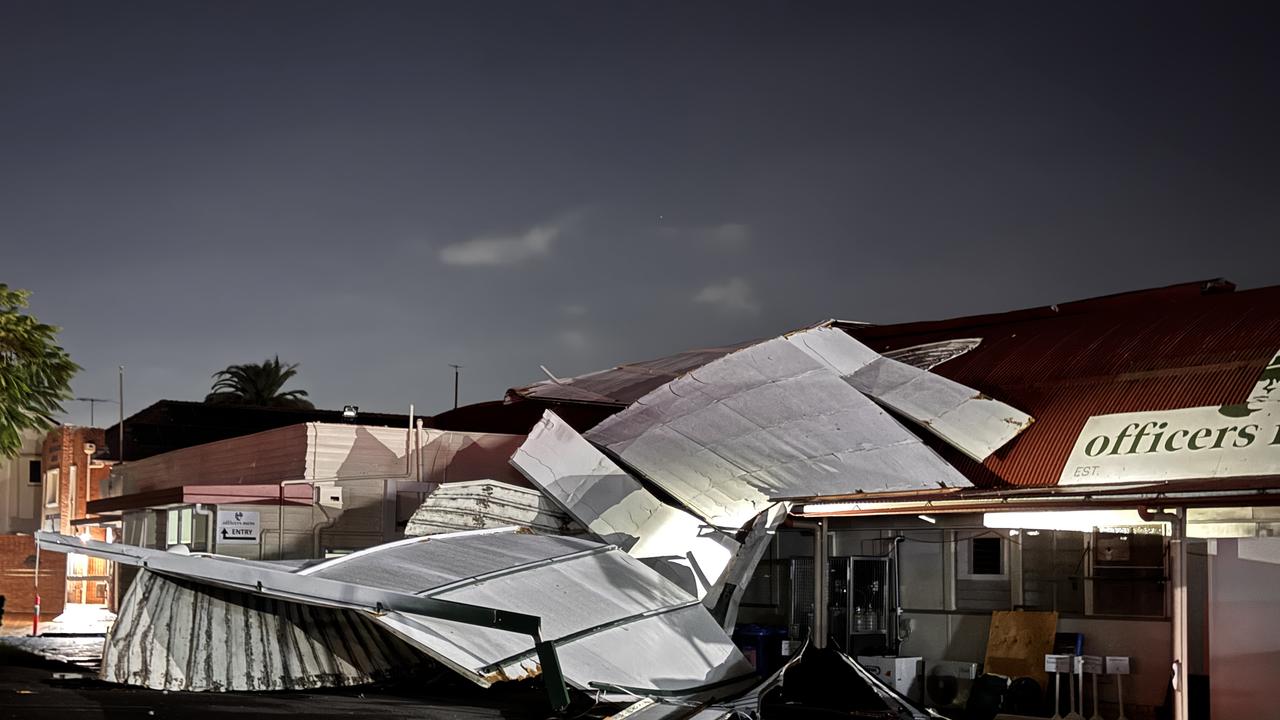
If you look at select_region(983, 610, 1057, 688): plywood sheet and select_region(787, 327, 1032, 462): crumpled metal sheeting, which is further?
select_region(787, 327, 1032, 462): crumpled metal sheeting

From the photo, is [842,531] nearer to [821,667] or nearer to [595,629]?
[821,667]

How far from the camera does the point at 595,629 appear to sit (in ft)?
51.0

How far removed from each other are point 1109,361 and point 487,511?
9207 mm

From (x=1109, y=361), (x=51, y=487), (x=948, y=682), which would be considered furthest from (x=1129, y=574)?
(x=51, y=487)

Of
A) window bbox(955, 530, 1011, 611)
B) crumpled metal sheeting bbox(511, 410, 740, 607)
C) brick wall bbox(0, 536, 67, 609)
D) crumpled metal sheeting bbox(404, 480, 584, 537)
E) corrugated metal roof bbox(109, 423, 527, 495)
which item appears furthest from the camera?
brick wall bbox(0, 536, 67, 609)

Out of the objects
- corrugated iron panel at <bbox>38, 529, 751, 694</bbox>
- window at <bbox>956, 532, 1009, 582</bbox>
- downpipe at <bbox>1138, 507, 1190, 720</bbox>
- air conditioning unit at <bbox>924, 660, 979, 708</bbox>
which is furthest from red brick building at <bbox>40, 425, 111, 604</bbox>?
downpipe at <bbox>1138, 507, 1190, 720</bbox>

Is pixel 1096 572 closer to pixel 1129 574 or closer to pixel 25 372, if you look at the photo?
pixel 1129 574

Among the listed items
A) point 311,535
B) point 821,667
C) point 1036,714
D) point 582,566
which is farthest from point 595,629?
point 311,535

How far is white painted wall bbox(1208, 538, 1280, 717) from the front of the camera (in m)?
15.1

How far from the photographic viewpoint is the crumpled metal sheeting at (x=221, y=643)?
15852 mm

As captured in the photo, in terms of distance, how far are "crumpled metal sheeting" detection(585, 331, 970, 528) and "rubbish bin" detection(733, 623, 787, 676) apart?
6.57 feet

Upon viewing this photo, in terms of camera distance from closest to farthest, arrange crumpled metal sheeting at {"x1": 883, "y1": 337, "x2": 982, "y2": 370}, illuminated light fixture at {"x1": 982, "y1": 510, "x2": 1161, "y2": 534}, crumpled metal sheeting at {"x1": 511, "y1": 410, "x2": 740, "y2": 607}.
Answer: illuminated light fixture at {"x1": 982, "y1": 510, "x2": 1161, "y2": 534}, crumpled metal sheeting at {"x1": 511, "y1": 410, "x2": 740, "y2": 607}, crumpled metal sheeting at {"x1": 883, "y1": 337, "x2": 982, "y2": 370}

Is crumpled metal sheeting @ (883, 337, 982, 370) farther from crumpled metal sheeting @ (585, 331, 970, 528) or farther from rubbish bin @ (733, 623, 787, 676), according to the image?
rubbish bin @ (733, 623, 787, 676)

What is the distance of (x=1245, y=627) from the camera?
602 inches
